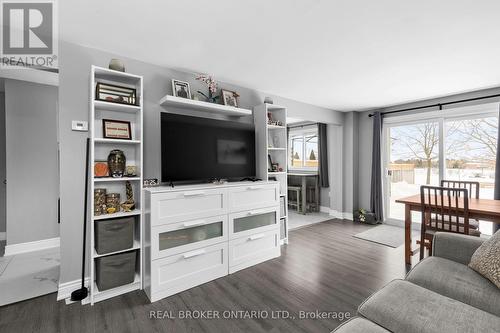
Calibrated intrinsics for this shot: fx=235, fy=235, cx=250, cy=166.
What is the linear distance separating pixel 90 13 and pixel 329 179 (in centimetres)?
529

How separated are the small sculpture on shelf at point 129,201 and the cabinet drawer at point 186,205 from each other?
0.37 m

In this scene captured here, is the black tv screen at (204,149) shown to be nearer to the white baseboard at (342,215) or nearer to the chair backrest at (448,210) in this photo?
the chair backrest at (448,210)

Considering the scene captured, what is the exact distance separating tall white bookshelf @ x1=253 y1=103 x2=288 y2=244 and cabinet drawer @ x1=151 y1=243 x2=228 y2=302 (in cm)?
127

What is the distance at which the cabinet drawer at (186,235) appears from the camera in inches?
86.4

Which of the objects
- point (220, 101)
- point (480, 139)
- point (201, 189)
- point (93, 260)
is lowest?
point (93, 260)

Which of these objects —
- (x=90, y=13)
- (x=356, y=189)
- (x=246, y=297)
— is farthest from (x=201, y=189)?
(x=356, y=189)

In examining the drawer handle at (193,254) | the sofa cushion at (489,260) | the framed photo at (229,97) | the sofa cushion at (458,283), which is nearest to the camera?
the sofa cushion at (458,283)

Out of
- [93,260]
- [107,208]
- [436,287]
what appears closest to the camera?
[436,287]

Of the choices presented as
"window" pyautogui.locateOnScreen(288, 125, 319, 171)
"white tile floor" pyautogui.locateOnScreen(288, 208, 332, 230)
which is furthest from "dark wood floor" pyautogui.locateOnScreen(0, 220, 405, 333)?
"window" pyautogui.locateOnScreen(288, 125, 319, 171)

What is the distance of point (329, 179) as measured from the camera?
5758 mm

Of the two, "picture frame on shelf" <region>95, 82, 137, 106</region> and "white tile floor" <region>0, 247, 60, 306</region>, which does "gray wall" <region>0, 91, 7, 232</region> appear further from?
"picture frame on shelf" <region>95, 82, 137, 106</region>

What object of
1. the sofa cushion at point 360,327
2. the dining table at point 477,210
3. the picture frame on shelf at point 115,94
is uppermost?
the picture frame on shelf at point 115,94

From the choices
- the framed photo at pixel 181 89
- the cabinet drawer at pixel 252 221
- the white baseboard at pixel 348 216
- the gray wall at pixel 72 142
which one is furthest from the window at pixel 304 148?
the gray wall at pixel 72 142

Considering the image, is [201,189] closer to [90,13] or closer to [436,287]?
[90,13]
